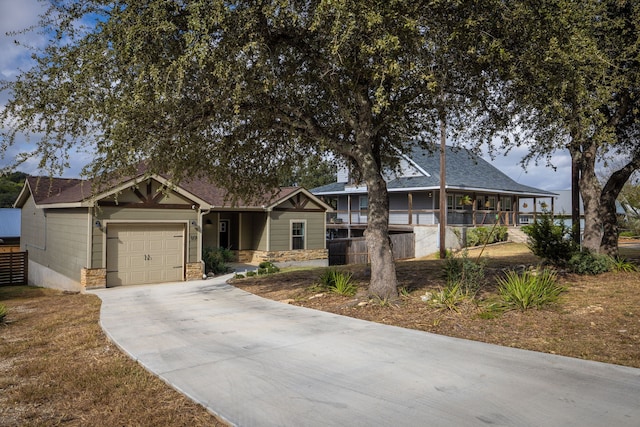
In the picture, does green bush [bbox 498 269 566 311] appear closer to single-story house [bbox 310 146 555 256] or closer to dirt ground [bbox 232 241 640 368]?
dirt ground [bbox 232 241 640 368]

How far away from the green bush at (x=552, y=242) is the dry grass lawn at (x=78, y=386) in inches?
436

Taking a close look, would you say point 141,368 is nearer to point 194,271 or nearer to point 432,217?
point 194,271

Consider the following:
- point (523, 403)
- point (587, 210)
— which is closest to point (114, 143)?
point (523, 403)

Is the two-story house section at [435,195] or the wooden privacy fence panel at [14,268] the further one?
the two-story house section at [435,195]

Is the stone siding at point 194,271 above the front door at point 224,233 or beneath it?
beneath

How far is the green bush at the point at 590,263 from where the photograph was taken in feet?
38.2

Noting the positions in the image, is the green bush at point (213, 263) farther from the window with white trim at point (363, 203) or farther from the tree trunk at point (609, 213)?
the window with white trim at point (363, 203)

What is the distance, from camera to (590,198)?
1249cm

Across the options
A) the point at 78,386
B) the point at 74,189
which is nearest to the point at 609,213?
the point at 78,386

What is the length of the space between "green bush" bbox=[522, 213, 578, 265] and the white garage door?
36.7ft

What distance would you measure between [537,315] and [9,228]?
33.7 meters

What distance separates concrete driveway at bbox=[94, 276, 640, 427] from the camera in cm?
423

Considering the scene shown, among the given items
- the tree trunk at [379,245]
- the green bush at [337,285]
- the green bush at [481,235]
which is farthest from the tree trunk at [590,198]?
the green bush at [481,235]

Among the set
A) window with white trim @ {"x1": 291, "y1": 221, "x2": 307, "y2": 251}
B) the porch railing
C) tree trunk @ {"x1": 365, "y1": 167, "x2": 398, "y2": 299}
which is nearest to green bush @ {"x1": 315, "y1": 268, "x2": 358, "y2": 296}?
tree trunk @ {"x1": 365, "y1": 167, "x2": 398, "y2": 299}
